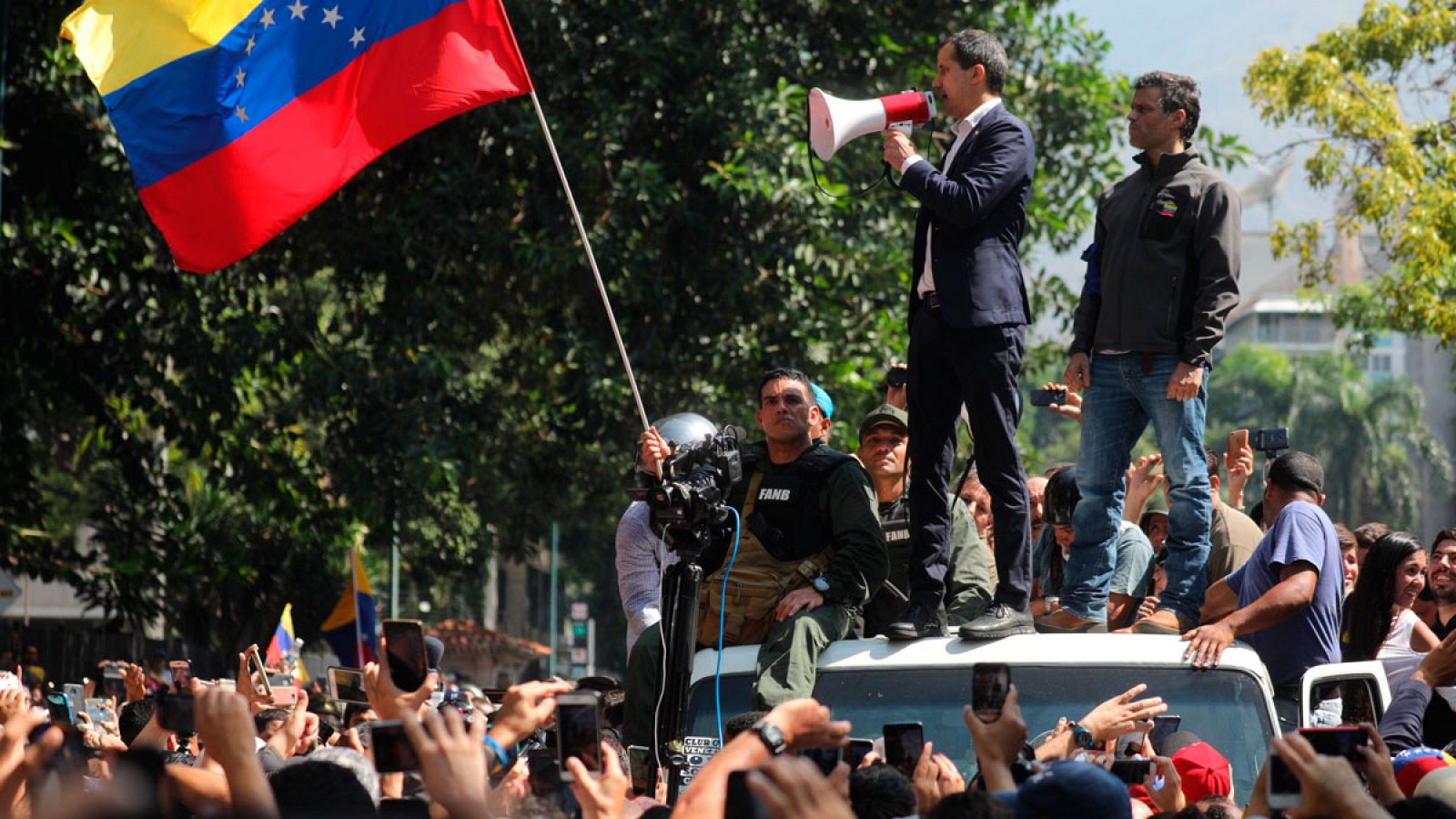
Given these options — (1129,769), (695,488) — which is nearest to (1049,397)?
(695,488)

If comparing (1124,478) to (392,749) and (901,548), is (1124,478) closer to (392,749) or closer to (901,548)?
(901,548)

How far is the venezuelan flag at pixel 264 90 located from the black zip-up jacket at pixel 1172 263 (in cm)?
345

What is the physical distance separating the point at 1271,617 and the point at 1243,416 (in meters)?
90.1

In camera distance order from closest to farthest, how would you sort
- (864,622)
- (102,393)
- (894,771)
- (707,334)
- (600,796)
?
(600,796) < (894,771) < (864,622) < (707,334) < (102,393)

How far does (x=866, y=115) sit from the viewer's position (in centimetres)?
703

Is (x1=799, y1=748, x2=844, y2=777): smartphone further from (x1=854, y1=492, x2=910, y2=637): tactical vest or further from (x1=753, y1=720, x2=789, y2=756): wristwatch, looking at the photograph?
(x1=854, y1=492, x2=910, y2=637): tactical vest

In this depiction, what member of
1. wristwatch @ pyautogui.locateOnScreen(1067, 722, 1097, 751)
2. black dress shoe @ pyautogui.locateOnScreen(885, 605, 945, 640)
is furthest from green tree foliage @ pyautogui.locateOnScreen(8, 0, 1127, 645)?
wristwatch @ pyautogui.locateOnScreen(1067, 722, 1097, 751)

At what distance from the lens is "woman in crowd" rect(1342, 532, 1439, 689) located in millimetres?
7398

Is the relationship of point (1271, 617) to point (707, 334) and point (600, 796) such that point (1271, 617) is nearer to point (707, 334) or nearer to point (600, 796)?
point (600, 796)

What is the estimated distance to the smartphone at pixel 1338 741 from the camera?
12.7 ft

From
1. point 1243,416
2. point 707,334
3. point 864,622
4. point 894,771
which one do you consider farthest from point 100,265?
point 1243,416

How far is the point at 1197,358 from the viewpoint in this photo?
6848 mm

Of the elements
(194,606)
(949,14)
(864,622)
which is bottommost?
(194,606)

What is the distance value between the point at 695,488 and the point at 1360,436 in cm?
7551
